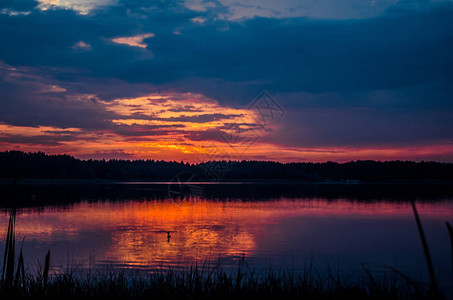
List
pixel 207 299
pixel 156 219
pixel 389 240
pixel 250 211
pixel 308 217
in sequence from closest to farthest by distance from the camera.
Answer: pixel 207 299 → pixel 389 240 → pixel 156 219 → pixel 308 217 → pixel 250 211

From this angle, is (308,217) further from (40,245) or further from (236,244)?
(40,245)

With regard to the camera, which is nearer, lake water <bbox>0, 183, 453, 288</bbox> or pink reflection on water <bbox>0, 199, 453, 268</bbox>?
lake water <bbox>0, 183, 453, 288</bbox>

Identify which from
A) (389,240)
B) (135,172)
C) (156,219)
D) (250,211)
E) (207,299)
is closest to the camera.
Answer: (207,299)

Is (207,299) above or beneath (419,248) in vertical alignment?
above

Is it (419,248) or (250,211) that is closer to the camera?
(419,248)

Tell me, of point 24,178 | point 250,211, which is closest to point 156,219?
point 250,211

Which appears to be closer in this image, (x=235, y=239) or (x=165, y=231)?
(x=235, y=239)

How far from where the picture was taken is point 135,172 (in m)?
166

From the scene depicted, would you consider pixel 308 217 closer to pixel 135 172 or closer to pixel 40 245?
pixel 40 245

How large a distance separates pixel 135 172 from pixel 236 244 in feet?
487

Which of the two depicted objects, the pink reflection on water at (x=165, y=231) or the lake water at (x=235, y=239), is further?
the pink reflection on water at (x=165, y=231)

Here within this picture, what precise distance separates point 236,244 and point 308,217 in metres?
14.9

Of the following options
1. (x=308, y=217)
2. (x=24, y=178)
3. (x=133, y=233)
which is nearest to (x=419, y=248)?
(x=308, y=217)

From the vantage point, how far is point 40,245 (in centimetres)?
2162
